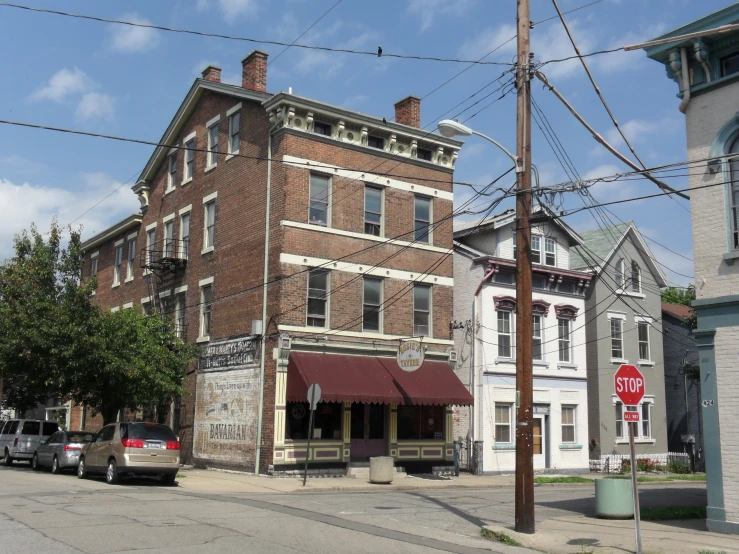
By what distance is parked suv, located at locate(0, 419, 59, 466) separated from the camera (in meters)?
29.6

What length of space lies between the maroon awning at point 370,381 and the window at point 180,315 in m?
8.21

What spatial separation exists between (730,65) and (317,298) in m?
14.7

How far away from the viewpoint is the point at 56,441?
84.4ft

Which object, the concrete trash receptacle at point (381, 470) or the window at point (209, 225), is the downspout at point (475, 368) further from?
the window at point (209, 225)

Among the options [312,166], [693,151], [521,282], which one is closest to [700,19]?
[693,151]

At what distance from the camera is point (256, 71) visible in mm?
29469

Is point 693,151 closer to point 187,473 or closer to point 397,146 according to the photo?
point 397,146

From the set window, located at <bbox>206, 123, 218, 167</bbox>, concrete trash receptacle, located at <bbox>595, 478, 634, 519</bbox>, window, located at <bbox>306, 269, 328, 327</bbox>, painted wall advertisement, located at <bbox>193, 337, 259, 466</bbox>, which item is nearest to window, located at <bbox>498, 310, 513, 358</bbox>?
window, located at <bbox>306, 269, 328, 327</bbox>

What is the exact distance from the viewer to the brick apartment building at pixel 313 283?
82.4 feet

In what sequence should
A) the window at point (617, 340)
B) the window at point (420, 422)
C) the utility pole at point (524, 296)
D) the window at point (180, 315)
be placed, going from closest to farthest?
1. the utility pole at point (524, 296)
2. the window at point (420, 422)
3. the window at point (180, 315)
4. the window at point (617, 340)

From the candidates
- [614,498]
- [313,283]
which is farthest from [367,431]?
[614,498]

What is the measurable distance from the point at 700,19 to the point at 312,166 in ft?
44.3

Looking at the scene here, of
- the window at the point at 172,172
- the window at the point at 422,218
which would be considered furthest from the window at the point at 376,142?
the window at the point at 172,172

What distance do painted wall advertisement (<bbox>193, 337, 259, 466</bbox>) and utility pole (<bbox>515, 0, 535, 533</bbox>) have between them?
43.2 feet
